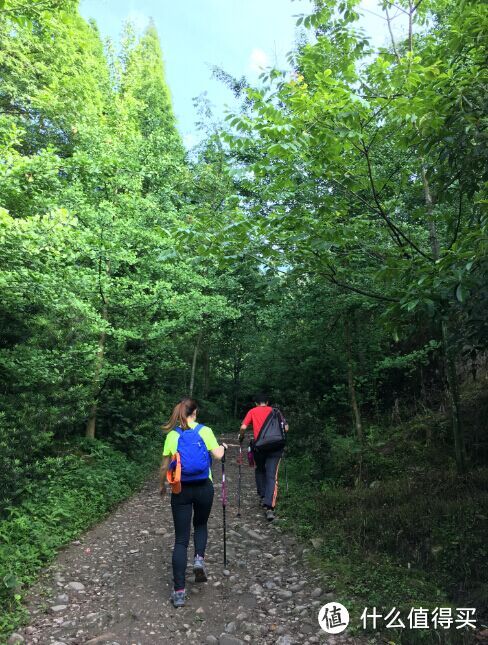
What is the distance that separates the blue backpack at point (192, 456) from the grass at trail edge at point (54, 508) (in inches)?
81.0

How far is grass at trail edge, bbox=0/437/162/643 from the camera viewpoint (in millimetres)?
4562

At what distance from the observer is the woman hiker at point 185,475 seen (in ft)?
14.4

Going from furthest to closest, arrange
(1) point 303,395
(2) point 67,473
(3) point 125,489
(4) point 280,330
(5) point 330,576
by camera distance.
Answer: (4) point 280,330, (1) point 303,395, (3) point 125,489, (2) point 67,473, (5) point 330,576

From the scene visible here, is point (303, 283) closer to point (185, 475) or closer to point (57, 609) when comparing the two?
point (185, 475)

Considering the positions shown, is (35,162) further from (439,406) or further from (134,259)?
(439,406)

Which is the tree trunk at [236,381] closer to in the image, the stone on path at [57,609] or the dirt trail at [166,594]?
the dirt trail at [166,594]

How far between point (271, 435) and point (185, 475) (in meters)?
3.03

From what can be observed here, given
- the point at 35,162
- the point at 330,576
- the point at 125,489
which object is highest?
the point at 35,162

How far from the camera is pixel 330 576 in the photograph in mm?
4887

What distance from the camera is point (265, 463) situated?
7.52 metres

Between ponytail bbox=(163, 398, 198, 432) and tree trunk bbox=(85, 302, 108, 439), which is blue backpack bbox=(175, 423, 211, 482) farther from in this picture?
tree trunk bbox=(85, 302, 108, 439)

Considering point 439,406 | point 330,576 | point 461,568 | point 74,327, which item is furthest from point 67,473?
point 439,406

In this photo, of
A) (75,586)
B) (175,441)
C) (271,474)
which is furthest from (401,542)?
(75,586)

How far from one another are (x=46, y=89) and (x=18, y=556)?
1332 centimetres
